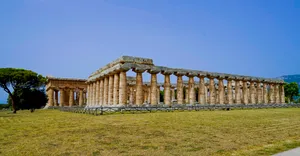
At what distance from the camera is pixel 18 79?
216 ft

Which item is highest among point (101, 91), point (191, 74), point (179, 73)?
point (179, 73)

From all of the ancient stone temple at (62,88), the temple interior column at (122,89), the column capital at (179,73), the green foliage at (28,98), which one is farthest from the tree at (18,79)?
the column capital at (179,73)

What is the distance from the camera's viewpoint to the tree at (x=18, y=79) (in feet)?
206

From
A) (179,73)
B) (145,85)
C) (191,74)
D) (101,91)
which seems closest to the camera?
(179,73)

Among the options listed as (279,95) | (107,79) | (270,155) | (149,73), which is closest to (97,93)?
(107,79)

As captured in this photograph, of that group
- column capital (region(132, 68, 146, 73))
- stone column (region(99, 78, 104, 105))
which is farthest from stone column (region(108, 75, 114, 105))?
stone column (region(99, 78, 104, 105))

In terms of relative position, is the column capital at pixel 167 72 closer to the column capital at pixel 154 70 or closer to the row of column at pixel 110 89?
the column capital at pixel 154 70

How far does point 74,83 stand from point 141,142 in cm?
8244

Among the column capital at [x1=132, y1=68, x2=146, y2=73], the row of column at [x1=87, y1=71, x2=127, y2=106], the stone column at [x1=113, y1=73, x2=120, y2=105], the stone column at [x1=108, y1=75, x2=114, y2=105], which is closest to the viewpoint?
the row of column at [x1=87, y1=71, x2=127, y2=106]

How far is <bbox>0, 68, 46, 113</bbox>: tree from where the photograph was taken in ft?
206

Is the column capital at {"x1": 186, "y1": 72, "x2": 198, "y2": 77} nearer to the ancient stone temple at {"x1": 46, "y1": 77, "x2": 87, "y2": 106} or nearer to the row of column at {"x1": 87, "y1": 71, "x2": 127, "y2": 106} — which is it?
the row of column at {"x1": 87, "y1": 71, "x2": 127, "y2": 106}

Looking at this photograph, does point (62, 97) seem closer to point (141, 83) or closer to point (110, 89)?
point (110, 89)

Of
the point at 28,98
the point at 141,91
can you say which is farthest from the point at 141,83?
the point at 28,98

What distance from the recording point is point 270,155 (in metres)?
9.66
